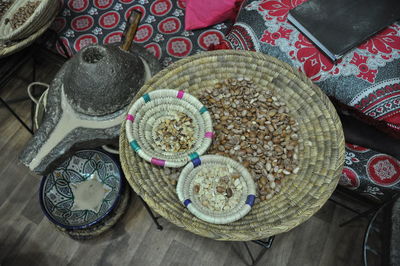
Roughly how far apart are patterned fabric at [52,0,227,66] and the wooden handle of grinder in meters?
0.34

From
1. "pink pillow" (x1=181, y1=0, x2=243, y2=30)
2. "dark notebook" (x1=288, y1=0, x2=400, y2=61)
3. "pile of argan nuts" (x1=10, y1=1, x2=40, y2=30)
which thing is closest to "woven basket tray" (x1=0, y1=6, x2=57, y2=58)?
"pile of argan nuts" (x1=10, y1=1, x2=40, y2=30)

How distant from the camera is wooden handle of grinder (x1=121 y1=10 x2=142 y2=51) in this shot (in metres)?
0.99

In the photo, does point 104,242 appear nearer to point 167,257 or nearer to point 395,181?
point 167,257

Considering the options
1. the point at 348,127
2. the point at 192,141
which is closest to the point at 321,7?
the point at 348,127

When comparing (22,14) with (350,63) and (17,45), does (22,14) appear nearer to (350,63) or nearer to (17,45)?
(17,45)

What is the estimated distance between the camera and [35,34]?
1.22 metres

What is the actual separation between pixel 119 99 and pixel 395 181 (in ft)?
3.17

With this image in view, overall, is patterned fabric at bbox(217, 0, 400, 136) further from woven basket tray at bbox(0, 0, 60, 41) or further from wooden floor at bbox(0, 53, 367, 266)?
woven basket tray at bbox(0, 0, 60, 41)

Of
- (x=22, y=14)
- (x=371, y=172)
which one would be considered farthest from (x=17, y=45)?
(x=371, y=172)

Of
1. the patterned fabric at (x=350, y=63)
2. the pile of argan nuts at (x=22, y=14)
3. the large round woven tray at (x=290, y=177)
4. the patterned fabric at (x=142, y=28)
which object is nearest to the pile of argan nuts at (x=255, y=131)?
the large round woven tray at (x=290, y=177)

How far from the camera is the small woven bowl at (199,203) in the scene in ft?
2.51

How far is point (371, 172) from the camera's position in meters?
1.05

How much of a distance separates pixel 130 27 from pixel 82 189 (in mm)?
746

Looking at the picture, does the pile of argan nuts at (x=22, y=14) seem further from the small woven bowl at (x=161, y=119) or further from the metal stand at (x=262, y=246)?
the metal stand at (x=262, y=246)
